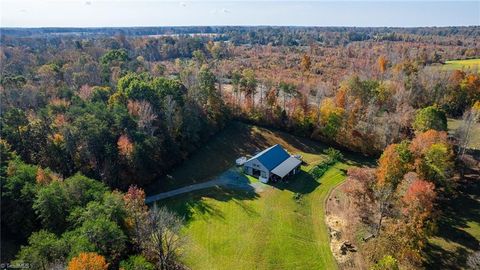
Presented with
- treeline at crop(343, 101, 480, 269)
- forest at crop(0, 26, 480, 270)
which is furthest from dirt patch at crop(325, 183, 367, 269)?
forest at crop(0, 26, 480, 270)

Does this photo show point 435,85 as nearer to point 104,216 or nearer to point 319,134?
point 319,134

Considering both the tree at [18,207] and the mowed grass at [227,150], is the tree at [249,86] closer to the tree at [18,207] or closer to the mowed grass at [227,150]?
the mowed grass at [227,150]

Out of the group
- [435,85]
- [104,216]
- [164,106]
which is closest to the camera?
[104,216]

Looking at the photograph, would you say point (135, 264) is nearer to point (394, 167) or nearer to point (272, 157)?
point (272, 157)

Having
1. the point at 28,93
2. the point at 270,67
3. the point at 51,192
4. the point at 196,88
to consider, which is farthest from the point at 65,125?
the point at 270,67

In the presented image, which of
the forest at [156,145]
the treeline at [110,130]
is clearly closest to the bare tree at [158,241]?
the forest at [156,145]

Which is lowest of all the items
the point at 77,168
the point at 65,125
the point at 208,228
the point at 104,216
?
the point at 208,228

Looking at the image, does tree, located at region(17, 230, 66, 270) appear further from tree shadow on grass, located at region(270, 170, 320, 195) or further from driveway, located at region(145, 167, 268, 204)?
tree shadow on grass, located at region(270, 170, 320, 195)
